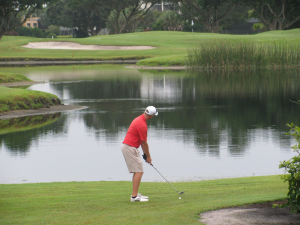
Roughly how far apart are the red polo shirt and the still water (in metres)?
2.90

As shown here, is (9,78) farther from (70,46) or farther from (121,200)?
(70,46)

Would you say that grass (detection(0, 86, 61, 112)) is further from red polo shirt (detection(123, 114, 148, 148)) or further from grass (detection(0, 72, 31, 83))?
red polo shirt (detection(123, 114, 148, 148))

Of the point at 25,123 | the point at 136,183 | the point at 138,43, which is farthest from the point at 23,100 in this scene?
the point at 138,43

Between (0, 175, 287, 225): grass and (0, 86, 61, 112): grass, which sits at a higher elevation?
(0, 86, 61, 112): grass

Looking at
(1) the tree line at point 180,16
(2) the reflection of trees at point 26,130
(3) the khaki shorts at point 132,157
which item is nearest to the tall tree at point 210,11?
(1) the tree line at point 180,16

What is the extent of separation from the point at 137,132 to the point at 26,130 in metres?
9.71

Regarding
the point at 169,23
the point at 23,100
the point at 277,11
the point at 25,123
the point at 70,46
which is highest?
the point at 169,23

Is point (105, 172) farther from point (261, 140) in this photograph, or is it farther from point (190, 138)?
point (261, 140)

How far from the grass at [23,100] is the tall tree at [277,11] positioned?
55407mm

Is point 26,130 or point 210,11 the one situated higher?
point 210,11

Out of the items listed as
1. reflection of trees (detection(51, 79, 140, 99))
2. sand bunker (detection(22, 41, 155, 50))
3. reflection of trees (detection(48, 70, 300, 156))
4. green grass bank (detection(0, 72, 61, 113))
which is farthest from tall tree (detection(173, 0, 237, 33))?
green grass bank (detection(0, 72, 61, 113))

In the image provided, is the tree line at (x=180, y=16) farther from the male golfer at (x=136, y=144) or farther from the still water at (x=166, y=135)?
the male golfer at (x=136, y=144)

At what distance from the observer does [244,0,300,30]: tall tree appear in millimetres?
72750

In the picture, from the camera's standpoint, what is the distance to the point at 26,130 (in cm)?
1655
